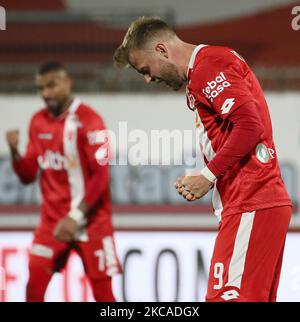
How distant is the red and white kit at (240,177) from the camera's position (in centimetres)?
314

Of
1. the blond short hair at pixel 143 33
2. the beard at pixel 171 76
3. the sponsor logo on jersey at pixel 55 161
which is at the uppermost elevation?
the blond short hair at pixel 143 33

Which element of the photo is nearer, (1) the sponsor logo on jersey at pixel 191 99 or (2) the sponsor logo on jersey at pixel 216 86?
(2) the sponsor logo on jersey at pixel 216 86

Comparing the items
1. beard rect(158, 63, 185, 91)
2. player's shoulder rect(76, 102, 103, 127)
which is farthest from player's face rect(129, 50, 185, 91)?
player's shoulder rect(76, 102, 103, 127)

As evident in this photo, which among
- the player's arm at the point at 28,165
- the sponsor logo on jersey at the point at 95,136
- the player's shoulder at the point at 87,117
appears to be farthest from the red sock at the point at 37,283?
the player's shoulder at the point at 87,117

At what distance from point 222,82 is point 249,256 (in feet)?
2.03

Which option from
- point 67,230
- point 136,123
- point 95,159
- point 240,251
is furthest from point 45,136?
point 240,251

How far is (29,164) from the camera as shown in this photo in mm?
5934

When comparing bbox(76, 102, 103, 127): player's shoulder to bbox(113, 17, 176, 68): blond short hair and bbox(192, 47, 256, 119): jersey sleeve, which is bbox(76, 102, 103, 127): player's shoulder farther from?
bbox(192, 47, 256, 119): jersey sleeve

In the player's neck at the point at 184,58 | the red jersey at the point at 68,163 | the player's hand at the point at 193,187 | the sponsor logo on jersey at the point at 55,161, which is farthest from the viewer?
the sponsor logo on jersey at the point at 55,161

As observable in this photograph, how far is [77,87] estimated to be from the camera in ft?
24.1

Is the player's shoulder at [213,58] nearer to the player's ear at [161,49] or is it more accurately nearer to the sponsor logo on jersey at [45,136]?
the player's ear at [161,49]

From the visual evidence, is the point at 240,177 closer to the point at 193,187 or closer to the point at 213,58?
the point at 193,187

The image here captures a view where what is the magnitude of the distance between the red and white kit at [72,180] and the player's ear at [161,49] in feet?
7.71

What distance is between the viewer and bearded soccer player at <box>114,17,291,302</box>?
3.14 meters
